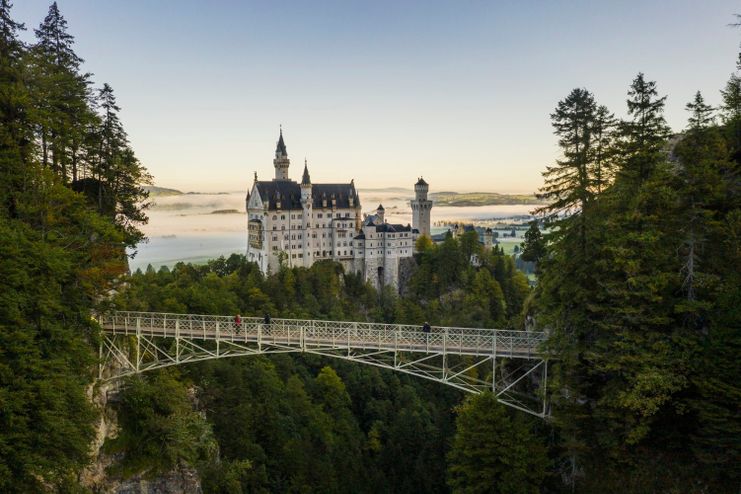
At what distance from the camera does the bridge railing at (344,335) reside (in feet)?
75.0

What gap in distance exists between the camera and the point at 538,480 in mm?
20172

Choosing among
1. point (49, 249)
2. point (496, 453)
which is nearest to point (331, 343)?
point (496, 453)

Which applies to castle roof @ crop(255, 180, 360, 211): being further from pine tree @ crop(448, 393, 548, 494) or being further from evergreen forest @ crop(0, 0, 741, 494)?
pine tree @ crop(448, 393, 548, 494)

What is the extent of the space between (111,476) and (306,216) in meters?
53.8

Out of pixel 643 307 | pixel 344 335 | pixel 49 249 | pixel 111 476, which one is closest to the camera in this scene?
pixel 643 307

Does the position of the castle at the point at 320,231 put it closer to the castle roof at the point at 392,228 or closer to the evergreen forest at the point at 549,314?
the castle roof at the point at 392,228

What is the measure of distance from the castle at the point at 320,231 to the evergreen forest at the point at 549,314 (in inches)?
1650

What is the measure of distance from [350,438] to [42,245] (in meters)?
28.2

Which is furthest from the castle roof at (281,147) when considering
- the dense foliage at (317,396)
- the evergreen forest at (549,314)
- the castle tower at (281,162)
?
the evergreen forest at (549,314)

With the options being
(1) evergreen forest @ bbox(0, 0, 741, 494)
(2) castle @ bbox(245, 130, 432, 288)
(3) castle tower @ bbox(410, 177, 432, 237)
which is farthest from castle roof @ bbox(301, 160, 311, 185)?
(1) evergreen forest @ bbox(0, 0, 741, 494)

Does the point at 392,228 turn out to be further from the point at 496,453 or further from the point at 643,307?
the point at 643,307

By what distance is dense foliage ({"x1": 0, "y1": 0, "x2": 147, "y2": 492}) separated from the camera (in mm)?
16875

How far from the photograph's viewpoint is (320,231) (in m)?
76.8

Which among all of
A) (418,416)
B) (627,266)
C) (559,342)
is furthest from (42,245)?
(418,416)
